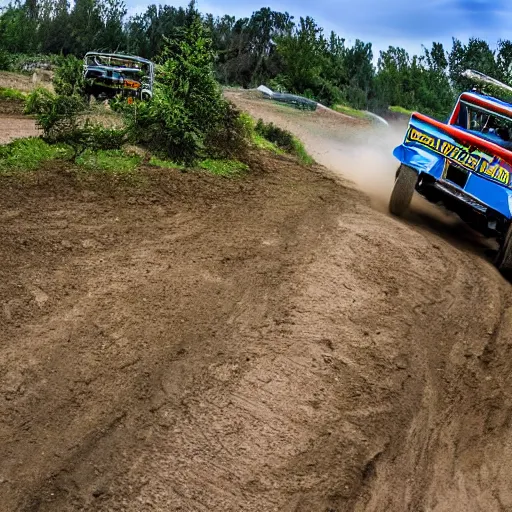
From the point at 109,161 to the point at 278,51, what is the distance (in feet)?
64.7

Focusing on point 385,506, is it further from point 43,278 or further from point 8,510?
point 43,278

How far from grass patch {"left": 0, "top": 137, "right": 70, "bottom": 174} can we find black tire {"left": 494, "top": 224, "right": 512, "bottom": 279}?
217 inches

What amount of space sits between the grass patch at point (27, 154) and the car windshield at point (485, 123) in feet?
17.9

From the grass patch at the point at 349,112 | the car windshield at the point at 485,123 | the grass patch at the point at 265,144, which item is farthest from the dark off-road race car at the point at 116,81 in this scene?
the grass patch at the point at 349,112

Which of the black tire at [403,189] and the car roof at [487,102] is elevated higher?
the car roof at [487,102]

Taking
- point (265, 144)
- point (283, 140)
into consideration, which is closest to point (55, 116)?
point (265, 144)

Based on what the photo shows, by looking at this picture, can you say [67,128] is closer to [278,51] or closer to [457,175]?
[457,175]

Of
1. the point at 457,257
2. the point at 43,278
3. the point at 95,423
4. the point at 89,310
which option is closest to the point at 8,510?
the point at 95,423

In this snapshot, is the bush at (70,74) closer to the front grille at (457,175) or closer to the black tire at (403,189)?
the black tire at (403,189)

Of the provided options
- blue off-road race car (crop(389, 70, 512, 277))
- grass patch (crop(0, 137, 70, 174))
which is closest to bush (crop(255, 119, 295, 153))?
blue off-road race car (crop(389, 70, 512, 277))

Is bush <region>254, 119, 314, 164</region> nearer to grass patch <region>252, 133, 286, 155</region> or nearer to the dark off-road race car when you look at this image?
grass patch <region>252, 133, 286, 155</region>

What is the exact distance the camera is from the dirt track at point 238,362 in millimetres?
3873

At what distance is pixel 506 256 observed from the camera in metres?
7.68

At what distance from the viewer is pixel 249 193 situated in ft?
29.6
